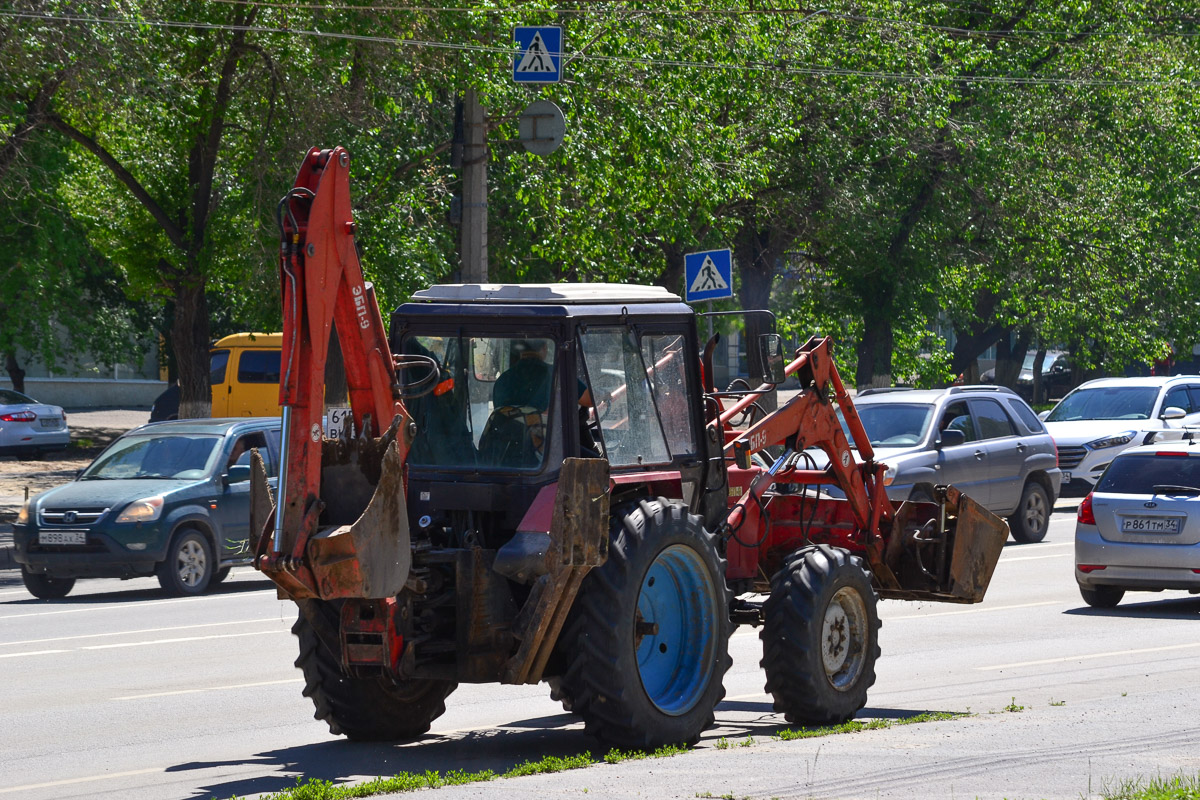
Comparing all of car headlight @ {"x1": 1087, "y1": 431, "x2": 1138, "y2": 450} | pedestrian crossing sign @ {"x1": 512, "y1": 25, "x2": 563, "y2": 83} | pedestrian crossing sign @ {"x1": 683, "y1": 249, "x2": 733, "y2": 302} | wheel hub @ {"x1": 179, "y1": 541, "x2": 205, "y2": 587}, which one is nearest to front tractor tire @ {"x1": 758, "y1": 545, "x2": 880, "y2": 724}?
wheel hub @ {"x1": 179, "y1": 541, "x2": 205, "y2": 587}

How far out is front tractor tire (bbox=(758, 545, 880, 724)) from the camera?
8.84 meters

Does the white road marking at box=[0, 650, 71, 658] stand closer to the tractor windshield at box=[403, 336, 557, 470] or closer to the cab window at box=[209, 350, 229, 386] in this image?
the tractor windshield at box=[403, 336, 557, 470]

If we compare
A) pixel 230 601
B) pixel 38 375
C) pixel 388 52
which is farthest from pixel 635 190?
pixel 38 375

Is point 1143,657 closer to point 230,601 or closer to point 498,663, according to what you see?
point 498,663

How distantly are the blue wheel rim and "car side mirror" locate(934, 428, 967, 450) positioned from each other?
11134 mm

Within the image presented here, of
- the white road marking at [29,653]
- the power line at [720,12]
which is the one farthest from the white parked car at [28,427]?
the white road marking at [29,653]

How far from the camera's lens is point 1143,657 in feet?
39.2

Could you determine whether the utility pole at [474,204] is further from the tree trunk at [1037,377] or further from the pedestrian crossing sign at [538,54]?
the tree trunk at [1037,377]

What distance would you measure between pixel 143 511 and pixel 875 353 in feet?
66.9

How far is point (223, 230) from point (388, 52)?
4.14m

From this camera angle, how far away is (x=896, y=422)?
19.8 metres

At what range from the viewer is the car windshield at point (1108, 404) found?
2669 centimetres

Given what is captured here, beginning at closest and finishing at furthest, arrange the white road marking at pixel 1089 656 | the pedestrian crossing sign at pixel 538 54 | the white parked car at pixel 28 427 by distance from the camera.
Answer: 1. the white road marking at pixel 1089 656
2. the pedestrian crossing sign at pixel 538 54
3. the white parked car at pixel 28 427

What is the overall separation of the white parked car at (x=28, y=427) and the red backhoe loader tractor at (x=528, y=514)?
87.4 ft
